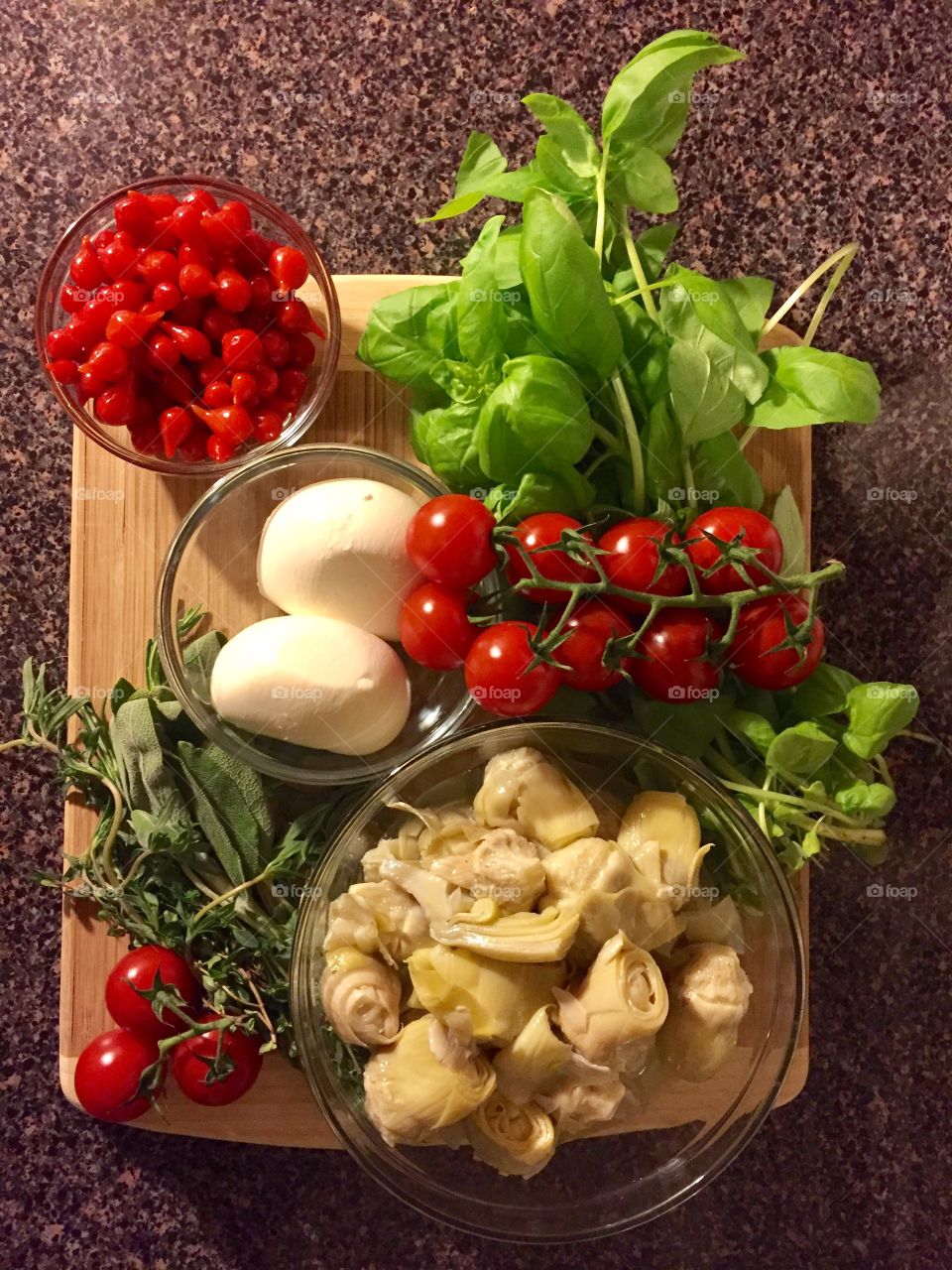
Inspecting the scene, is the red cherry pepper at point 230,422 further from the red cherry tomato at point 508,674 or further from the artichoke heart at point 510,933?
the artichoke heart at point 510,933

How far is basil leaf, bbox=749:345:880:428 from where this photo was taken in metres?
0.78

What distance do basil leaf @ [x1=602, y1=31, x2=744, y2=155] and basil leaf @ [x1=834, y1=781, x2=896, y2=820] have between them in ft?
1.66

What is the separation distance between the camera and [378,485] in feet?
2.66

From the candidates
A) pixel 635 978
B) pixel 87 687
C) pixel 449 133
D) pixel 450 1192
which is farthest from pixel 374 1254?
pixel 449 133

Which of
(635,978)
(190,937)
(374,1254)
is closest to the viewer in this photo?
(635,978)

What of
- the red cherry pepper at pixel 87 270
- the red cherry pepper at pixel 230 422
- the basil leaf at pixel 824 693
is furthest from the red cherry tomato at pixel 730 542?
the red cherry pepper at pixel 87 270

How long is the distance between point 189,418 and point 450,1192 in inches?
23.8

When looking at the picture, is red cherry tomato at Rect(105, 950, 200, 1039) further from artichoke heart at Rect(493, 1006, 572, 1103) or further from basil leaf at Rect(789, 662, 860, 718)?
basil leaf at Rect(789, 662, 860, 718)

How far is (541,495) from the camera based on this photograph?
77cm

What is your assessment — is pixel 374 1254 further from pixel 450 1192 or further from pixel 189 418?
pixel 189 418

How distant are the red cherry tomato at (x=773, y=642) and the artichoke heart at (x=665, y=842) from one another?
109 mm

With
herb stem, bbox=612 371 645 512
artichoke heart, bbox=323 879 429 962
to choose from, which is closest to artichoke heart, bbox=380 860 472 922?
artichoke heart, bbox=323 879 429 962

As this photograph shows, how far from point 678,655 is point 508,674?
0.12 m

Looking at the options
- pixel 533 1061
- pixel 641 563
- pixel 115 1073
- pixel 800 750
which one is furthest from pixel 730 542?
pixel 115 1073
